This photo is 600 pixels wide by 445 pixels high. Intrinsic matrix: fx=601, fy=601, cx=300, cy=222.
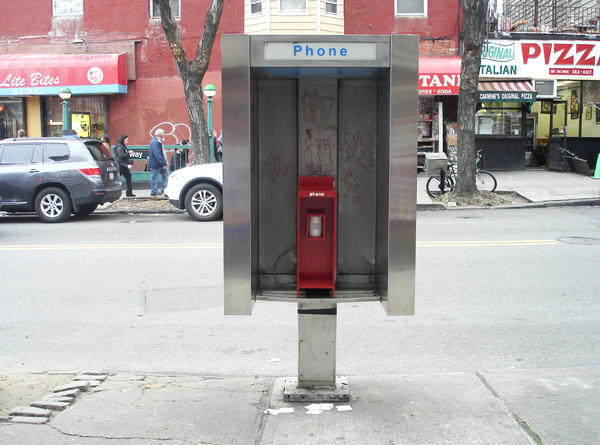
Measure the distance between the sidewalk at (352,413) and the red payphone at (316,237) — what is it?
842mm

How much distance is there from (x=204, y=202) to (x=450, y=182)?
22.8ft

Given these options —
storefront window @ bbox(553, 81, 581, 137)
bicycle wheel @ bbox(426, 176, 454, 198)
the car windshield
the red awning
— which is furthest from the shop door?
the car windshield

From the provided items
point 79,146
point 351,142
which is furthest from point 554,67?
point 351,142

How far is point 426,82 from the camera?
20062mm

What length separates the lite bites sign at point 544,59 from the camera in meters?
20.6

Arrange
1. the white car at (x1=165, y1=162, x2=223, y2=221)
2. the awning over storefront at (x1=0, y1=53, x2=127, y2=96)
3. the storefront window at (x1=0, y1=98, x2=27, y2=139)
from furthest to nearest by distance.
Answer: the storefront window at (x1=0, y1=98, x2=27, y2=139)
the awning over storefront at (x1=0, y1=53, x2=127, y2=96)
the white car at (x1=165, y1=162, x2=223, y2=221)

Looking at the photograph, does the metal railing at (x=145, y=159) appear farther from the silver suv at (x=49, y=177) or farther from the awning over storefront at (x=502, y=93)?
the awning over storefront at (x=502, y=93)

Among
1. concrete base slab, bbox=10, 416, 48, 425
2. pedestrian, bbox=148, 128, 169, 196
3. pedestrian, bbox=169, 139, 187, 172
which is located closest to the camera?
concrete base slab, bbox=10, 416, 48, 425

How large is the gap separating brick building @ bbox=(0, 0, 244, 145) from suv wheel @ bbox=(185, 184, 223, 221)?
31.4 feet

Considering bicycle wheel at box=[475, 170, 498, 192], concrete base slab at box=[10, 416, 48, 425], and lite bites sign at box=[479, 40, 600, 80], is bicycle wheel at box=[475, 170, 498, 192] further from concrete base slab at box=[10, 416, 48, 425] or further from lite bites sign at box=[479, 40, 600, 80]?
concrete base slab at box=[10, 416, 48, 425]

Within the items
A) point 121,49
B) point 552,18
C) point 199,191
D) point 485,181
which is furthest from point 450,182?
point 121,49

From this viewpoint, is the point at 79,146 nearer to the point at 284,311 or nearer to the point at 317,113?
the point at 284,311

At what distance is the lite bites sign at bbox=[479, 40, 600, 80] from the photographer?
2061 centimetres

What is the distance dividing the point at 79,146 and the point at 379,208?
10.6 metres
